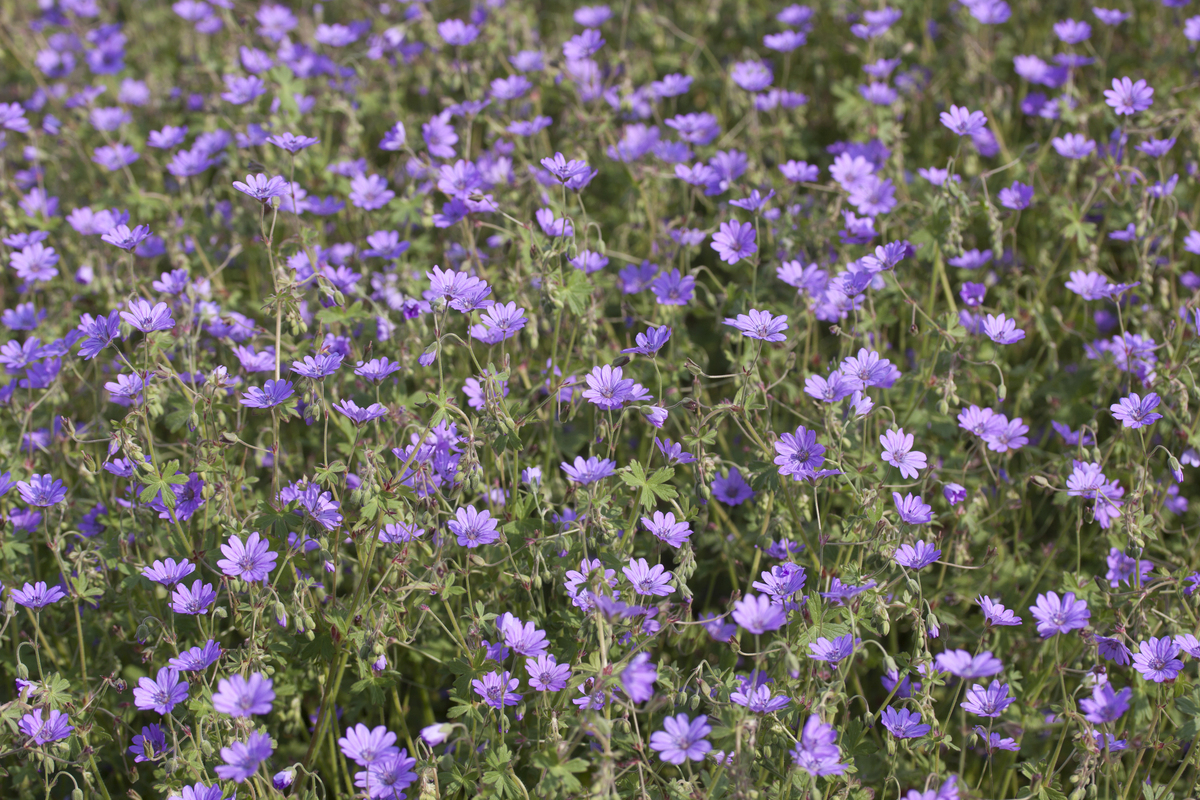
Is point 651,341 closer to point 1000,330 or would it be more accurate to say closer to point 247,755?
point 1000,330

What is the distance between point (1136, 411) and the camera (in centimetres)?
341

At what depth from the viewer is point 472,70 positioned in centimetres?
513

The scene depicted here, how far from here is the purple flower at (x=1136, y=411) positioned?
330 centimetres

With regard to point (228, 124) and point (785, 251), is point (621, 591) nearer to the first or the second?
point (785, 251)

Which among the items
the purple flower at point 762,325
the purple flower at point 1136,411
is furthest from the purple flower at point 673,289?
the purple flower at point 1136,411

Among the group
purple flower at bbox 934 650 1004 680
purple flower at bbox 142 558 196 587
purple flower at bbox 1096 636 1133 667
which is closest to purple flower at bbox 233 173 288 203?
purple flower at bbox 142 558 196 587

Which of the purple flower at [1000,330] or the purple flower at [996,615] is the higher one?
the purple flower at [1000,330]

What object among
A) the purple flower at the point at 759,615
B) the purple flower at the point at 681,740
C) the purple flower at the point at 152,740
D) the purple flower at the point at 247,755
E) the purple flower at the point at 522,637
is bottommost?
the purple flower at the point at 152,740

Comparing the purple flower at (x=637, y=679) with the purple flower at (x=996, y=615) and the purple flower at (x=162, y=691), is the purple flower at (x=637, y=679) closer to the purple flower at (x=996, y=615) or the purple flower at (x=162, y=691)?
the purple flower at (x=996, y=615)

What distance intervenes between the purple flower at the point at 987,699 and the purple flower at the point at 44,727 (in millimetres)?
2644

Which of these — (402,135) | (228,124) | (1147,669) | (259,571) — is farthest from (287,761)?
(228,124)

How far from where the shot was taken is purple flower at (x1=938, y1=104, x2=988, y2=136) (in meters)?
3.96

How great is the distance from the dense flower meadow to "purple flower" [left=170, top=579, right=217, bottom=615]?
37 millimetres

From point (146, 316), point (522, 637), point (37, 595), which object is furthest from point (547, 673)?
point (146, 316)
